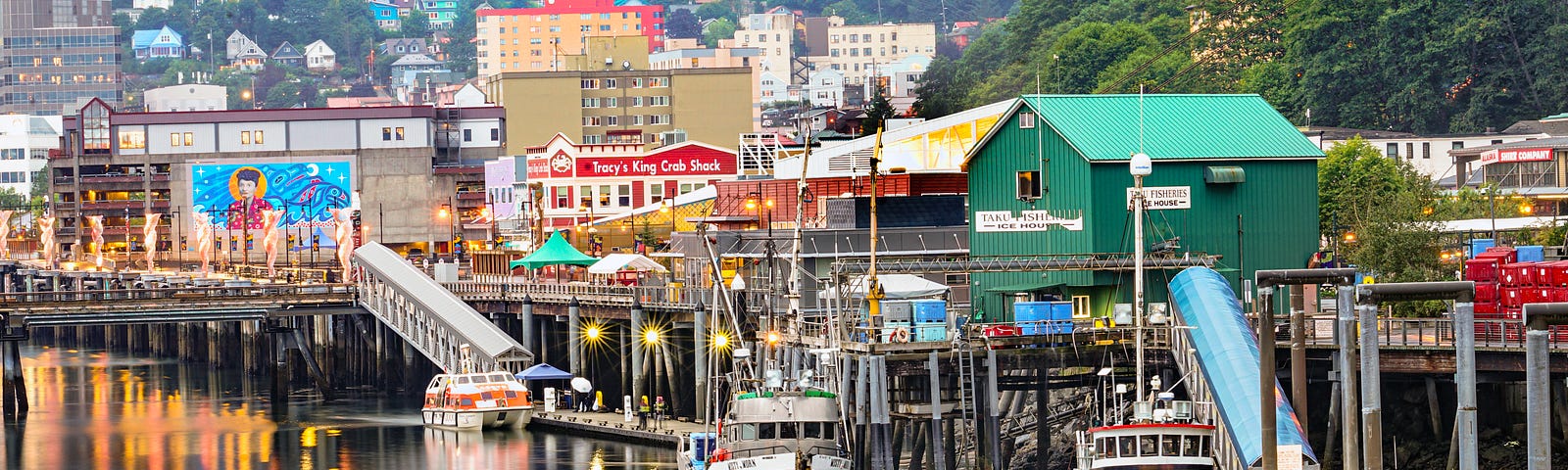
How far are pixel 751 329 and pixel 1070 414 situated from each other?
12.4 meters

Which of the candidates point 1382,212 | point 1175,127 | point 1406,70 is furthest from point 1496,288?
point 1406,70

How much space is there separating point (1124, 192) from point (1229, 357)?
15.3 meters

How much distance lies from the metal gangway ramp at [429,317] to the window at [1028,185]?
2730cm

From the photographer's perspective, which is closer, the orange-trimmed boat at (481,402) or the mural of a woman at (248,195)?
the orange-trimmed boat at (481,402)

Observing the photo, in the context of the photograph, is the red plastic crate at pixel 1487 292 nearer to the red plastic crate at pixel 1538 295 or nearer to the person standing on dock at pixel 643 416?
the red plastic crate at pixel 1538 295

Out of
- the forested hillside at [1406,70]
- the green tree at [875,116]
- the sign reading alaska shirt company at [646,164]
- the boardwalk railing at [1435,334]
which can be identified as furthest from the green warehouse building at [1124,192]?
the forested hillside at [1406,70]

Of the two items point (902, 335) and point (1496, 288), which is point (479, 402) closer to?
point (902, 335)

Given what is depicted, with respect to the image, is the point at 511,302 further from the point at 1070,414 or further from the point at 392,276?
the point at 1070,414

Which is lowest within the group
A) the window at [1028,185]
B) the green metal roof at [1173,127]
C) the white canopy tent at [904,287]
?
the white canopy tent at [904,287]

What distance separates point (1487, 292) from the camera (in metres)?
65.6

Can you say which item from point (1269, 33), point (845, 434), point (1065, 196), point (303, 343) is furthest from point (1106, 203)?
point (1269, 33)

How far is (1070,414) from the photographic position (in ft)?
233

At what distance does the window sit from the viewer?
74.4 metres

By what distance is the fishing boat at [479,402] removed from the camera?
3578 inches
